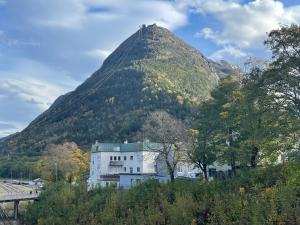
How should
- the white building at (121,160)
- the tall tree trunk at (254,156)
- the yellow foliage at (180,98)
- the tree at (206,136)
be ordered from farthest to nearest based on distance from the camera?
the yellow foliage at (180,98) < the white building at (121,160) < the tree at (206,136) < the tall tree trunk at (254,156)

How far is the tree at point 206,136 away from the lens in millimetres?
44972

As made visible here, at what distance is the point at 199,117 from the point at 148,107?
303 ft

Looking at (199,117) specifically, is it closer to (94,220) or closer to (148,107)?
(94,220)

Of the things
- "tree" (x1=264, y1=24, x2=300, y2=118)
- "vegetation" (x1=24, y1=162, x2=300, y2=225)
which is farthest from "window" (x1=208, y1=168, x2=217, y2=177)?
"tree" (x1=264, y1=24, x2=300, y2=118)

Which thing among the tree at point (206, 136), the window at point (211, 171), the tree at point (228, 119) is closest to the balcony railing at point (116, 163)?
the window at point (211, 171)

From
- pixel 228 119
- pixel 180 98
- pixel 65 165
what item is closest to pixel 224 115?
pixel 228 119

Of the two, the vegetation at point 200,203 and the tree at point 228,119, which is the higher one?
the tree at point 228,119

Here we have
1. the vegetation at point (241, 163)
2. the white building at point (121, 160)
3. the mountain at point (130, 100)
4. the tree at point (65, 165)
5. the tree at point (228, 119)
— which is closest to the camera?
the vegetation at point (241, 163)

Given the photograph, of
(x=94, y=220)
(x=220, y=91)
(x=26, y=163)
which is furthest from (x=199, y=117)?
(x=26, y=163)

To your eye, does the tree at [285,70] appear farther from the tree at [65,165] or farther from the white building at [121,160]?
the tree at [65,165]

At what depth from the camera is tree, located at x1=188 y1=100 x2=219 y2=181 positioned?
4497 centimetres

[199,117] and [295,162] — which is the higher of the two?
[199,117]

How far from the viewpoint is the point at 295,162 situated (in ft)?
102

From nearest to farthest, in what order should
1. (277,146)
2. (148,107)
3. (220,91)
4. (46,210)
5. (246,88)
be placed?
1. (277,146)
2. (246,88)
3. (220,91)
4. (46,210)
5. (148,107)
